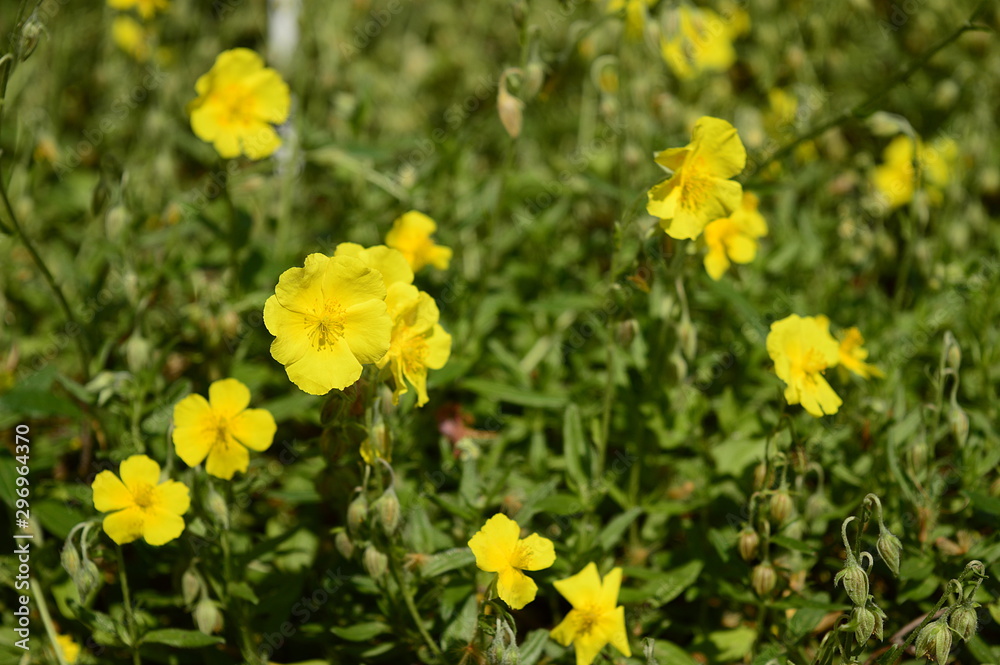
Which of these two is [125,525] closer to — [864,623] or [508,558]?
[508,558]

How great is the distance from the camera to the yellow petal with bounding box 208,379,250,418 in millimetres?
2355

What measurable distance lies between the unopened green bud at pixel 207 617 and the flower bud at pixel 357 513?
21.8 inches

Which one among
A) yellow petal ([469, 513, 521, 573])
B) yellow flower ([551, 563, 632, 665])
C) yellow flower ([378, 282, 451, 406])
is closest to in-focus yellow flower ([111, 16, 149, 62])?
yellow flower ([378, 282, 451, 406])

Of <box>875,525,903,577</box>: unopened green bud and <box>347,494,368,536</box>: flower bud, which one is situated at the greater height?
<box>347,494,368,536</box>: flower bud

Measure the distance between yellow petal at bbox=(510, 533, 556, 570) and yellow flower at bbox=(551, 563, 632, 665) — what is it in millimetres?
108

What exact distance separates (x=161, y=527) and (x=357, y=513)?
0.52 metres

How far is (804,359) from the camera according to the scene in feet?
7.98

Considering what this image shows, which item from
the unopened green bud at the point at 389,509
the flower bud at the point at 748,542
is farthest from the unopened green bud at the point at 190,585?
the flower bud at the point at 748,542

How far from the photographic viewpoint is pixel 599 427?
2914 millimetres

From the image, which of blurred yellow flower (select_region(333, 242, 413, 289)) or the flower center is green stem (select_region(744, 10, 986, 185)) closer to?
blurred yellow flower (select_region(333, 242, 413, 289))

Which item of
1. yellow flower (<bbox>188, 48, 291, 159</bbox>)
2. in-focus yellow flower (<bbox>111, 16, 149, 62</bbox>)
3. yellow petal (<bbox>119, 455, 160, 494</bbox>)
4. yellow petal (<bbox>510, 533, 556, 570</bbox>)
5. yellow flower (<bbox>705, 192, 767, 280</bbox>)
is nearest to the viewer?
yellow petal (<bbox>510, 533, 556, 570</bbox>)

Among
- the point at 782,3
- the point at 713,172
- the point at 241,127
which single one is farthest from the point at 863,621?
the point at 782,3

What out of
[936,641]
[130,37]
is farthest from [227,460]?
[130,37]

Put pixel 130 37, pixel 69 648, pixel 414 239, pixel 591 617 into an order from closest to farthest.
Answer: pixel 591 617, pixel 69 648, pixel 414 239, pixel 130 37
